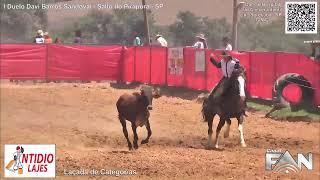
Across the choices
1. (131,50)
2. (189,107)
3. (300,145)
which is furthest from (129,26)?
(300,145)

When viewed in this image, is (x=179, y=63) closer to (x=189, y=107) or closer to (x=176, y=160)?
(x=189, y=107)

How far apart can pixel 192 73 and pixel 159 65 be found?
600 mm

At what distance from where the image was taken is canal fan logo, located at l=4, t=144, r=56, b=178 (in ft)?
32.4

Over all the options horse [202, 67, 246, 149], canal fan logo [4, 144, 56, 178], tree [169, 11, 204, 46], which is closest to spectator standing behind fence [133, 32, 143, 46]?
tree [169, 11, 204, 46]

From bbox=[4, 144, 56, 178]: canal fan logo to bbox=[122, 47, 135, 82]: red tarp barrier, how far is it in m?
1.54

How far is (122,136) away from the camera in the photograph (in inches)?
410

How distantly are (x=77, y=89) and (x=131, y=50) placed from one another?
36.9 inches

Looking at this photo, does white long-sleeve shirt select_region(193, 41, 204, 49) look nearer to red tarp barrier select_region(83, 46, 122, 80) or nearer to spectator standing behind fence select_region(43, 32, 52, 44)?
red tarp barrier select_region(83, 46, 122, 80)

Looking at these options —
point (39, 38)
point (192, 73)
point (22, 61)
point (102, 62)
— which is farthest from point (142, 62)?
point (22, 61)

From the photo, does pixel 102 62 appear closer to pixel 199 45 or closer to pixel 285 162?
pixel 199 45

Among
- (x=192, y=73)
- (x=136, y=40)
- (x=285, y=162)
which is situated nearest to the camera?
(x=285, y=162)

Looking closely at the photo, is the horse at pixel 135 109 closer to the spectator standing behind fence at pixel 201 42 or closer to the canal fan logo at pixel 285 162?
the spectator standing behind fence at pixel 201 42

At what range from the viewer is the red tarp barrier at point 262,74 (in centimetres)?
1136

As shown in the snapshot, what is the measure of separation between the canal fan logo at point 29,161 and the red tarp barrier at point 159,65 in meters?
1.84
